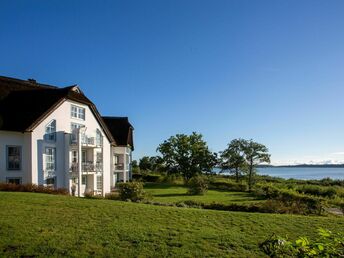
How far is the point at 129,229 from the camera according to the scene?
11.1 metres

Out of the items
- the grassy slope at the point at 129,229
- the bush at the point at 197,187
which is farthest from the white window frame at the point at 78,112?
the grassy slope at the point at 129,229

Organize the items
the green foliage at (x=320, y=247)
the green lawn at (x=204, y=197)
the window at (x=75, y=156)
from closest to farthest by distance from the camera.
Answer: the green foliage at (x=320, y=247)
the green lawn at (x=204, y=197)
the window at (x=75, y=156)

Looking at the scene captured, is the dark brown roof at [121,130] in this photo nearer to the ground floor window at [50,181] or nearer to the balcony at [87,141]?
the balcony at [87,141]

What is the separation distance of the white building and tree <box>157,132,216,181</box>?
1834 centimetres

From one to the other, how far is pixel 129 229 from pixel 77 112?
64.9ft

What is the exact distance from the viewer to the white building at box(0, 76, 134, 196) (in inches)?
936

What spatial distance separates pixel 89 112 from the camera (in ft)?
101

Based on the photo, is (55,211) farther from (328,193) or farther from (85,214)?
(328,193)

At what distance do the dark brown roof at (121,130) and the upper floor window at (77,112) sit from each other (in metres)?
11.3

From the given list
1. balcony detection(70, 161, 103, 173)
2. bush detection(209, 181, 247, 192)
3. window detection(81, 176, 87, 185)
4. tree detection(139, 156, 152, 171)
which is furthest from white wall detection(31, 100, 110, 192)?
tree detection(139, 156, 152, 171)

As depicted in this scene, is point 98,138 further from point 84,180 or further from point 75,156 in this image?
point 84,180

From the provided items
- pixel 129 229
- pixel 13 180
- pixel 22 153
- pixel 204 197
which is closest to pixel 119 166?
pixel 204 197

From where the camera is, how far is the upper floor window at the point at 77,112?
28344mm

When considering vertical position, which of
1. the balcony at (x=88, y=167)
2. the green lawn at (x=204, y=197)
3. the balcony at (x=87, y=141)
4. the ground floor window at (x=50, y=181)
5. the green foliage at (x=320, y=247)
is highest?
the balcony at (x=87, y=141)
